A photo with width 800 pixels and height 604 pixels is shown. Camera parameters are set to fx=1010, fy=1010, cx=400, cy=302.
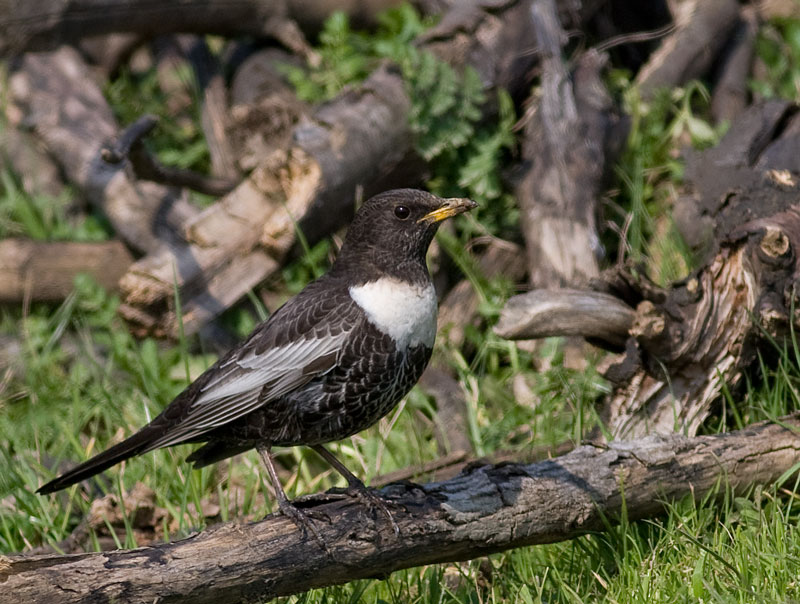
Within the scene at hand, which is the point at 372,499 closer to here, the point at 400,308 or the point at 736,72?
the point at 400,308

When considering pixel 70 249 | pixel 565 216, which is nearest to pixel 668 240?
pixel 565 216

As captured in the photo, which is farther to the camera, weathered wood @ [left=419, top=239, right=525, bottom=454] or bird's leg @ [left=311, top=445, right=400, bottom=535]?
weathered wood @ [left=419, top=239, right=525, bottom=454]

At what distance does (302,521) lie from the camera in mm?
3504

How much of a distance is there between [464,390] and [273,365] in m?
1.80

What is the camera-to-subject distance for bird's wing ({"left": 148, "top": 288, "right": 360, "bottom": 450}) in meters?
3.94

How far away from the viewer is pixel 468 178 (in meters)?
6.23

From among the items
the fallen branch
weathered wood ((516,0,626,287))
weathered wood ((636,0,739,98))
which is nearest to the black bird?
the fallen branch

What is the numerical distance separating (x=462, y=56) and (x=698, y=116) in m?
1.91

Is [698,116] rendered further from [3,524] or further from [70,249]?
[3,524]

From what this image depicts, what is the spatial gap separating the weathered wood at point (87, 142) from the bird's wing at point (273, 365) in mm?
2764

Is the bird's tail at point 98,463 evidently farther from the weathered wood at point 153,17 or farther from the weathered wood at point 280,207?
the weathered wood at point 153,17

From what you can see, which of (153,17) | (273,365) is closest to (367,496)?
(273,365)

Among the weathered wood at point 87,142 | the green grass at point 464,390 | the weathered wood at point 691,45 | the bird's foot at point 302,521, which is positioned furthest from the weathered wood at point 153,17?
the bird's foot at point 302,521

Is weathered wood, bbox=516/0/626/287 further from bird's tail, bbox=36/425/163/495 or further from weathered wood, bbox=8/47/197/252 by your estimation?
bird's tail, bbox=36/425/163/495
